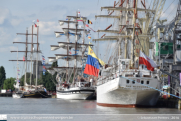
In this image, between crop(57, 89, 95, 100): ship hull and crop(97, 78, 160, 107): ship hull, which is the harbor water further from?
crop(57, 89, 95, 100): ship hull

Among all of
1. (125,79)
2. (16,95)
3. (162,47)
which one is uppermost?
(162,47)

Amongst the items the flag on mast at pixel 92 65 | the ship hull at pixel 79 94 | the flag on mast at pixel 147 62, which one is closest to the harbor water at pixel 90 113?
the flag on mast at pixel 147 62

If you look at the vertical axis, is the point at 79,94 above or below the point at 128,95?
below

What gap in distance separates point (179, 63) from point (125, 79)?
55.9 ft

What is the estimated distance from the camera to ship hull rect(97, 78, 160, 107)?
167ft

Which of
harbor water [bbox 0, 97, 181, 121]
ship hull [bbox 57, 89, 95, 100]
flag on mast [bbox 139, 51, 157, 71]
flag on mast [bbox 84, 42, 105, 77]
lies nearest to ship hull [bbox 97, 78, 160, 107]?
harbor water [bbox 0, 97, 181, 121]

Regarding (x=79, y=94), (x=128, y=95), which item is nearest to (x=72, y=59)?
(x=79, y=94)

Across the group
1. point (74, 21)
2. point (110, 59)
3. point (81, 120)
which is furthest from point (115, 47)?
point (74, 21)

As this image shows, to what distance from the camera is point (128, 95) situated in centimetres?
5188

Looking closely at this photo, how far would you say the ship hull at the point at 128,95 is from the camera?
167 ft

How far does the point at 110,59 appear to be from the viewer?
6956 centimetres

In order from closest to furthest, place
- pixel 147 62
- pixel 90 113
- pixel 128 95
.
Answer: pixel 90 113
pixel 147 62
pixel 128 95

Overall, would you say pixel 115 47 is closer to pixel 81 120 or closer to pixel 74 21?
pixel 81 120

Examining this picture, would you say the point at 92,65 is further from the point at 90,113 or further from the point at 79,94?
the point at 79,94
